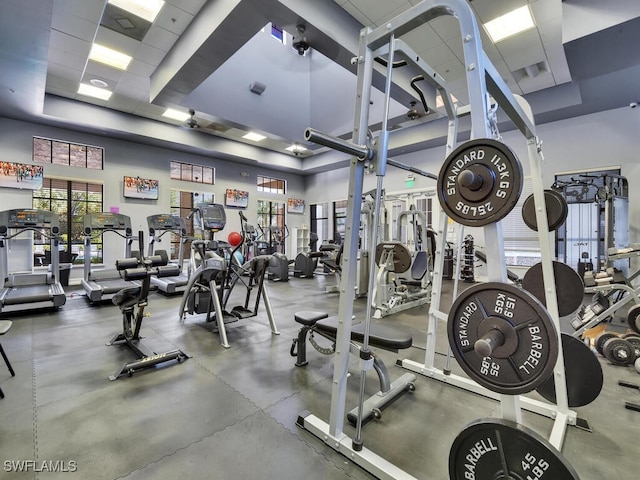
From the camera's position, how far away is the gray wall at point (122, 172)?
6328 millimetres

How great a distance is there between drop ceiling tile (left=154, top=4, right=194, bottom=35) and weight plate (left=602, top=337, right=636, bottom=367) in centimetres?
610

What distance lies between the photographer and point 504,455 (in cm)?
102

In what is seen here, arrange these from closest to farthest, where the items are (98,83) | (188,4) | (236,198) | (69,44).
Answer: (188,4) → (69,44) → (98,83) → (236,198)

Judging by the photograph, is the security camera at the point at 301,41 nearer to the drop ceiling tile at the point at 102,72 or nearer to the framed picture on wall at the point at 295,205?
the drop ceiling tile at the point at 102,72

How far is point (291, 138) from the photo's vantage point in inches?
304

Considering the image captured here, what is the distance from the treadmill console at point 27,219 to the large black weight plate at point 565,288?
670 centimetres

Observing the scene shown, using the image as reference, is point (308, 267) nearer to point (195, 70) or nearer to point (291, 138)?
point (291, 138)

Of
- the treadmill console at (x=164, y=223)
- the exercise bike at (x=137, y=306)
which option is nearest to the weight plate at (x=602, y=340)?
the exercise bike at (x=137, y=306)

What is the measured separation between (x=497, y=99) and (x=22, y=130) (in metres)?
8.94

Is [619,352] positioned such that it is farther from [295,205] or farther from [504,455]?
[295,205]

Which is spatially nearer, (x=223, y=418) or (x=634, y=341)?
(x=223, y=418)

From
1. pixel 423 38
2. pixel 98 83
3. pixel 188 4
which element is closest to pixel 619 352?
pixel 423 38

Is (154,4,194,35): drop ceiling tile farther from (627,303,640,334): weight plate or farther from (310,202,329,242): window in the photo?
(310,202,329,242): window

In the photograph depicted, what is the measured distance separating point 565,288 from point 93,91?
8112 mm
